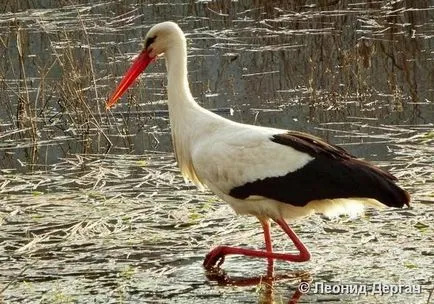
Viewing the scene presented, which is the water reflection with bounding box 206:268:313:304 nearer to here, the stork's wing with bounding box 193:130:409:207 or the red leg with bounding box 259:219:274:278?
the red leg with bounding box 259:219:274:278

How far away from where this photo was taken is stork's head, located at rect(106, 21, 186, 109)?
7711 mm

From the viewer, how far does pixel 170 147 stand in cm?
1009

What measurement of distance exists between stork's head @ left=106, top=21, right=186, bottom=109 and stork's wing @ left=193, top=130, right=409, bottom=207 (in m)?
0.84

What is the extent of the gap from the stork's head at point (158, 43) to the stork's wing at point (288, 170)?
0.84 m

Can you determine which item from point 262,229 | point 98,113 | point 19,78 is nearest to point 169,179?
point 262,229

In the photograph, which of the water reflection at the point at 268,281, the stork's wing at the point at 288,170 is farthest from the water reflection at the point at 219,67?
the water reflection at the point at 268,281

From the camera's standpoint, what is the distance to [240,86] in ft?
40.2

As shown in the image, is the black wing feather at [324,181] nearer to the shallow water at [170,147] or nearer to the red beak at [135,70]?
the shallow water at [170,147]

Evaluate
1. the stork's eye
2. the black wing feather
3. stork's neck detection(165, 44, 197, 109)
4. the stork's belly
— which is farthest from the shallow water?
the stork's eye

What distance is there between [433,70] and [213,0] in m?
5.13

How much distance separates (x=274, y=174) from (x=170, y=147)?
127 inches

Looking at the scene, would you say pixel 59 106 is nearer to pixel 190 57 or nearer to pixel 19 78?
pixel 19 78

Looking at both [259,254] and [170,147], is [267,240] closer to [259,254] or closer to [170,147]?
[259,254]

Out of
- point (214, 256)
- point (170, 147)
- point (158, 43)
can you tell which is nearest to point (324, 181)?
point (214, 256)
